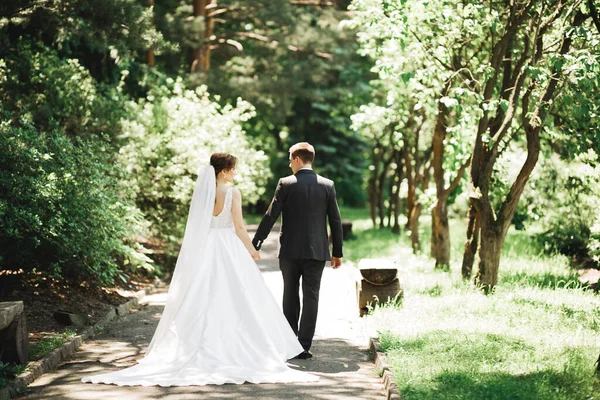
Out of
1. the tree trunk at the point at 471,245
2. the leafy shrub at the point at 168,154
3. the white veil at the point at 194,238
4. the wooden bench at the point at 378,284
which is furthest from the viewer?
the leafy shrub at the point at 168,154

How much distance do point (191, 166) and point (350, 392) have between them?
11898 mm

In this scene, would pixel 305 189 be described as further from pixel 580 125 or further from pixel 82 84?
pixel 82 84

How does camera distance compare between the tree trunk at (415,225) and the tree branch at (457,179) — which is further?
the tree trunk at (415,225)

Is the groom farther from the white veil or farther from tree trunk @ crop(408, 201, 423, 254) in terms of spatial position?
tree trunk @ crop(408, 201, 423, 254)

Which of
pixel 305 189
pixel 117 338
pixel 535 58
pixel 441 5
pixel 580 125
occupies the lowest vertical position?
pixel 117 338

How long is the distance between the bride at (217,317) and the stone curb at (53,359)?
25.5 inches

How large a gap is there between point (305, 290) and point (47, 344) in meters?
3.15

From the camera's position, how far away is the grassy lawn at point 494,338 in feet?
22.5

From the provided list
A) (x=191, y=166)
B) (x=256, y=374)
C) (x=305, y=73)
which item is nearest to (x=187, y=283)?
(x=256, y=374)

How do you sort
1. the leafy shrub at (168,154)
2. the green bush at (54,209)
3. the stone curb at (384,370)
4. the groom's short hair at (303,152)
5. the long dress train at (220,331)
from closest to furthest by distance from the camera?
1. the stone curb at (384,370)
2. the long dress train at (220,331)
3. the groom's short hair at (303,152)
4. the green bush at (54,209)
5. the leafy shrub at (168,154)

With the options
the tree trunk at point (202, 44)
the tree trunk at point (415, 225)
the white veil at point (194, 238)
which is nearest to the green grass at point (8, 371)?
the white veil at point (194, 238)

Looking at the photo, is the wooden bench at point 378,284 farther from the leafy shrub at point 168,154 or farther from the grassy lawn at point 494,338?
the leafy shrub at point 168,154

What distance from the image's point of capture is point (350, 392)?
7.43 meters

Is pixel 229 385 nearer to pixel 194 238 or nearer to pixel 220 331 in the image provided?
pixel 220 331
